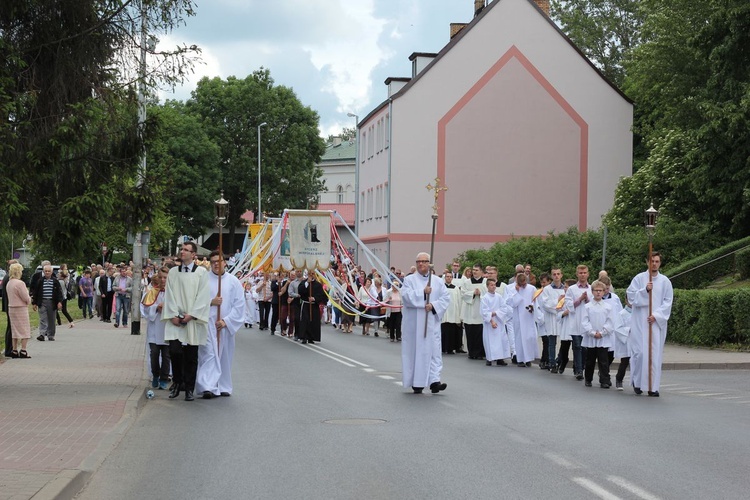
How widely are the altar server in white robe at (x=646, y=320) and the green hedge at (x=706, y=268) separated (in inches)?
655

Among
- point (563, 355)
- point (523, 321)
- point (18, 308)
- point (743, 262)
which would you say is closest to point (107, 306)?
point (18, 308)

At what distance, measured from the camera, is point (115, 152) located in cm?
1692

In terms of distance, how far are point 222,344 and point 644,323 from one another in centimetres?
630

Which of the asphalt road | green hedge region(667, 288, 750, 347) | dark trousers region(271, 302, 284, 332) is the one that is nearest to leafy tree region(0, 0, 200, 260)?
the asphalt road

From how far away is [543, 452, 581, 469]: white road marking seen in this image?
9188mm

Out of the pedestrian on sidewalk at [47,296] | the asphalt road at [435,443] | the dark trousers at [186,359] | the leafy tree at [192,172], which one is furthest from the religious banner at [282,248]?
the leafy tree at [192,172]

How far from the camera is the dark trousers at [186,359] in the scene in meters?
14.7

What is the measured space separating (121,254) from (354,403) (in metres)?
54.1

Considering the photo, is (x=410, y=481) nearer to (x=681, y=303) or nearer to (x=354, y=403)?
(x=354, y=403)

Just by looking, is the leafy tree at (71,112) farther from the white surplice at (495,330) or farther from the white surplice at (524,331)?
the white surplice at (524,331)

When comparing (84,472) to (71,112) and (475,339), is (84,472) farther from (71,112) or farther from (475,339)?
(475,339)

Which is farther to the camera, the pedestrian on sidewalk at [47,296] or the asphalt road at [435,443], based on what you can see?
the pedestrian on sidewalk at [47,296]

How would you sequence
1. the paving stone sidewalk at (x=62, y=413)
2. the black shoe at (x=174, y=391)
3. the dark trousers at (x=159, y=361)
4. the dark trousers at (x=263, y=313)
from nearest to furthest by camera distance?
the paving stone sidewalk at (x=62, y=413) → the black shoe at (x=174, y=391) → the dark trousers at (x=159, y=361) → the dark trousers at (x=263, y=313)

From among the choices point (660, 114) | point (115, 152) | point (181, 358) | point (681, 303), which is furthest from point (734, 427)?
point (660, 114)
